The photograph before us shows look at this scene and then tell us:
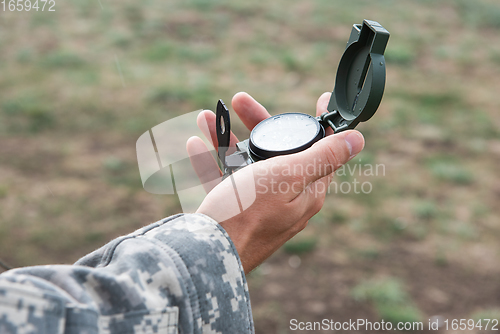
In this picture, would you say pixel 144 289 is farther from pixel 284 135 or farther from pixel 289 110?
pixel 289 110

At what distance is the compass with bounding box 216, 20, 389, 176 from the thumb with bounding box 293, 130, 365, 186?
138mm

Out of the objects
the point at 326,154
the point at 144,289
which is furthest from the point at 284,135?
the point at 144,289

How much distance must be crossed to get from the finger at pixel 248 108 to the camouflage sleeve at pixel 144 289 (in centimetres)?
103

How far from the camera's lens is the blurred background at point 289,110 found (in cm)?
263

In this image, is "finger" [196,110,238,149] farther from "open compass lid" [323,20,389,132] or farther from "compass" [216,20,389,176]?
"open compass lid" [323,20,389,132]

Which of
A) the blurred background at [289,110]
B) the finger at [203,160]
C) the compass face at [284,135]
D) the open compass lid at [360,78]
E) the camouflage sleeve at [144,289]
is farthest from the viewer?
the blurred background at [289,110]

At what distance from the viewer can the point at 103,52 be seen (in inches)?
204

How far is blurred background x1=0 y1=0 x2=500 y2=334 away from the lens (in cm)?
263

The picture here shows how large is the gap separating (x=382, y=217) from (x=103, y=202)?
2.06 metres

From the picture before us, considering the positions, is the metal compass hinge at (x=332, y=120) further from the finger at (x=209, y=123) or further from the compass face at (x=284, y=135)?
the finger at (x=209, y=123)

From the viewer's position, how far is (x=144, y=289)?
0.79 meters

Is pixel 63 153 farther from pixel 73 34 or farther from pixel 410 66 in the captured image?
pixel 410 66

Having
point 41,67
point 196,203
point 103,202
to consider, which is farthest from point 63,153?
point 196,203

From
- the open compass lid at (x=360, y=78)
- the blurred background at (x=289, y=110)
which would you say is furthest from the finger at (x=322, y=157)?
the blurred background at (x=289, y=110)
